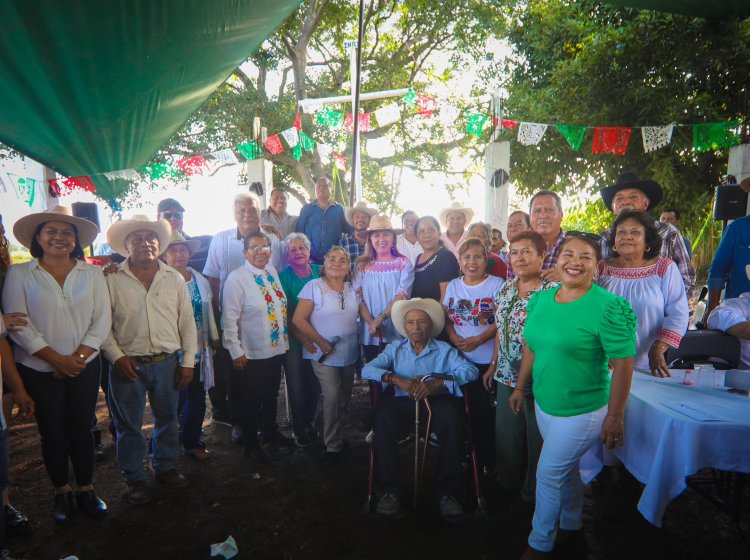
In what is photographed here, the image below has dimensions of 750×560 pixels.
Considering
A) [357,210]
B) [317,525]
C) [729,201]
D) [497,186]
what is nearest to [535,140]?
[497,186]

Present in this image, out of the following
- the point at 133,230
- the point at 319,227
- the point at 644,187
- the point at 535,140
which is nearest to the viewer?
the point at 133,230

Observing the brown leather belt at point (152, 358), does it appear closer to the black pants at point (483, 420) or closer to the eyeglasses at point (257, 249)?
the eyeglasses at point (257, 249)

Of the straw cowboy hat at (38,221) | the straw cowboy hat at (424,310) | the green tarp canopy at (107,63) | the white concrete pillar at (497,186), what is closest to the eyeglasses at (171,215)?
the green tarp canopy at (107,63)

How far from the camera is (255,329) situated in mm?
3428

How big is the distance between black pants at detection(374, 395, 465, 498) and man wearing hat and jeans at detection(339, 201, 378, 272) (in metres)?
2.29

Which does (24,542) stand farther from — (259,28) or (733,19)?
(733,19)

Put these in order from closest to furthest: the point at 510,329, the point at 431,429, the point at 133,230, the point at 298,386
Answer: the point at 510,329 → the point at 431,429 → the point at 133,230 → the point at 298,386

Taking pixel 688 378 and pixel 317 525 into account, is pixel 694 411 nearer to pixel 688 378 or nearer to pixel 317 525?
pixel 688 378

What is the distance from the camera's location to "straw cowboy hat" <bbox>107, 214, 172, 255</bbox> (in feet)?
9.89

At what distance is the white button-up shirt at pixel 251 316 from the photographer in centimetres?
337

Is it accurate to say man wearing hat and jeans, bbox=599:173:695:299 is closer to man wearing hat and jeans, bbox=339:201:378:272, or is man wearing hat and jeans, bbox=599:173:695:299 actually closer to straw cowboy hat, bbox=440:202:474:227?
straw cowboy hat, bbox=440:202:474:227

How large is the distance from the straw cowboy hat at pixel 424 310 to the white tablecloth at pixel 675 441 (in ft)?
A: 4.38

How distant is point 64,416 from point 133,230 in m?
1.26

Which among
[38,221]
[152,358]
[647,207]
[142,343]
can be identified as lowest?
[152,358]
